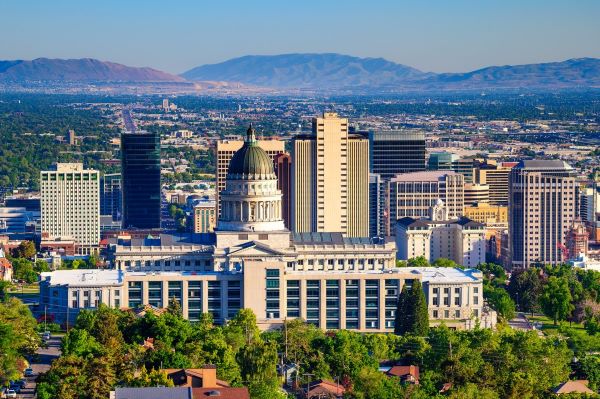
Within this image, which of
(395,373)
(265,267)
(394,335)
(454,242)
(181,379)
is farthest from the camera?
(454,242)

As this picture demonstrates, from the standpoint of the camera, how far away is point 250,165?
144 metres

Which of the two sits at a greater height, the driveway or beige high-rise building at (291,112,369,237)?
beige high-rise building at (291,112,369,237)

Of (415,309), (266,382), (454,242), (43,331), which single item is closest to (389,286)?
(415,309)

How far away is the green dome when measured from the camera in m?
143

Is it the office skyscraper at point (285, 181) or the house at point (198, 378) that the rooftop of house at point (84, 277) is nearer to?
the house at point (198, 378)

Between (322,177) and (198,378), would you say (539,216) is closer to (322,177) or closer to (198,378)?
(322,177)

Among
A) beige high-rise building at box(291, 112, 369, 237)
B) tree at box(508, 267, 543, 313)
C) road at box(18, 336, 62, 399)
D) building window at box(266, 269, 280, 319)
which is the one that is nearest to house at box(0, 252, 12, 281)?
building window at box(266, 269, 280, 319)

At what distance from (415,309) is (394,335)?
398 centimetres

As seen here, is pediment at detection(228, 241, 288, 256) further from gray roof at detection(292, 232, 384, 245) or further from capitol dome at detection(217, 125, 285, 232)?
gray roof at detection(292, 232, 384, 245)

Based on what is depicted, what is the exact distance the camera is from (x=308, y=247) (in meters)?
142

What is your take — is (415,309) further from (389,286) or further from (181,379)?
(181,379)

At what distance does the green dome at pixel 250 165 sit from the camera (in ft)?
470

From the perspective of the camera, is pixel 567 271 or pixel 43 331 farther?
pixel 567 271

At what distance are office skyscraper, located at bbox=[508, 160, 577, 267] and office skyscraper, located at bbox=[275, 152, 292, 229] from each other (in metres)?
20.4
